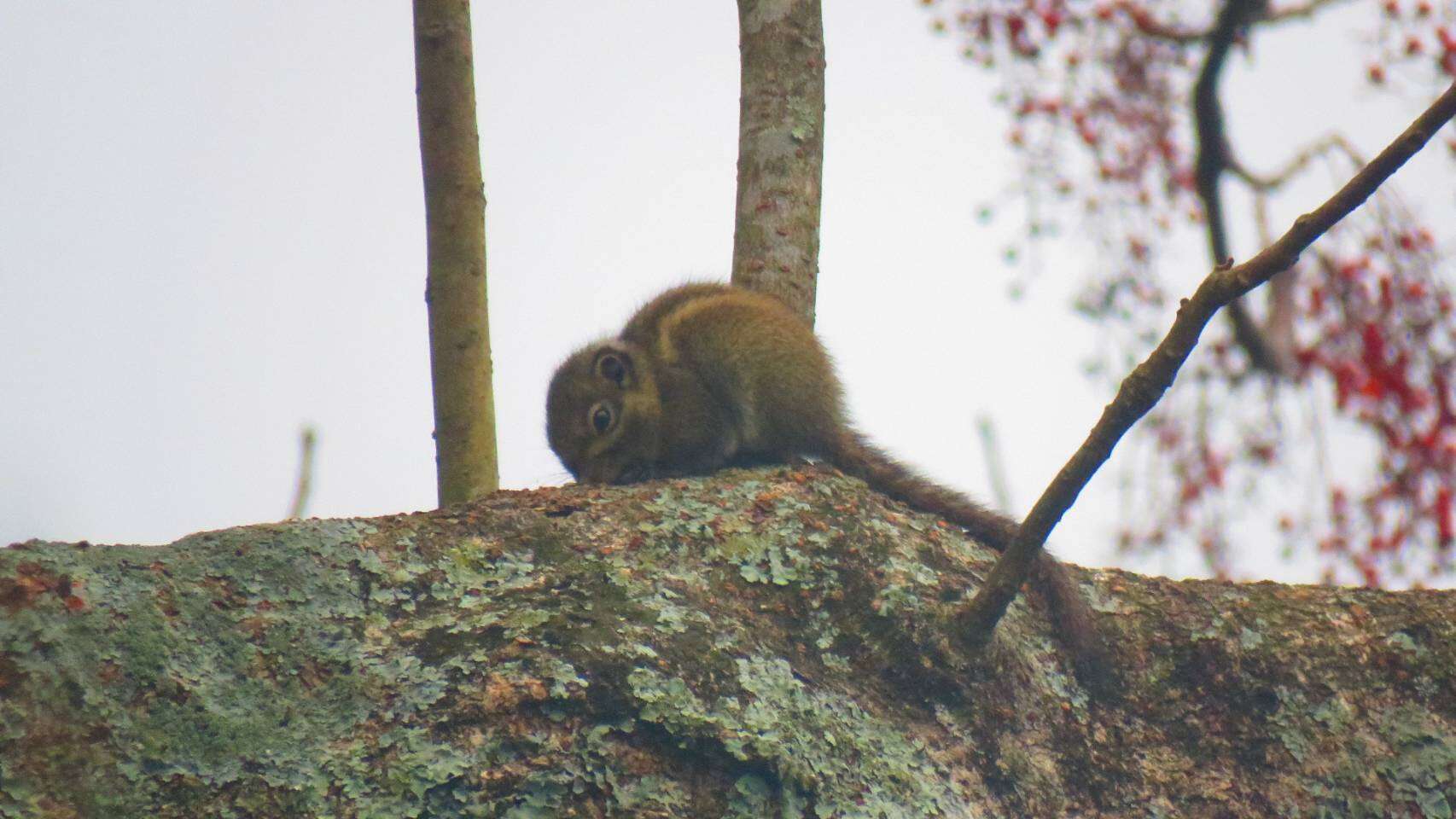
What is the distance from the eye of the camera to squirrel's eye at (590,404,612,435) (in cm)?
530

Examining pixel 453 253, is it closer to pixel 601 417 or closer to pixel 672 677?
pixel 601 417

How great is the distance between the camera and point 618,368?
537 cm

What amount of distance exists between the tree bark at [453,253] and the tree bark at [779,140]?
1.01 m

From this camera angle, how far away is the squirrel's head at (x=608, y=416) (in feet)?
17.2

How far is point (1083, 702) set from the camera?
2598mm

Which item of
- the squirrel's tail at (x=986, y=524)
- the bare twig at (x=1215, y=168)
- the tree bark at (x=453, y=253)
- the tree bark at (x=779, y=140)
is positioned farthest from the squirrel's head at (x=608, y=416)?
the bare twig at (x=1215, y=168)

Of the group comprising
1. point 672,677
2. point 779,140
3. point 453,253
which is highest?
point 779,140

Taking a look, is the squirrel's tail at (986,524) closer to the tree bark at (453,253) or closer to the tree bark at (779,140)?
the tree bark at (779,140)

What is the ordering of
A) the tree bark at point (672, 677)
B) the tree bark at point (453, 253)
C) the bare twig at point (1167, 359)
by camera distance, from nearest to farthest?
the tree bark at point (672, 677) < the bare twig at point (1167, 359) < the tree bark at point (453, 253)

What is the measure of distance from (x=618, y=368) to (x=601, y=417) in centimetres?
21

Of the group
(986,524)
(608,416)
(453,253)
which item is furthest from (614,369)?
(986,524)

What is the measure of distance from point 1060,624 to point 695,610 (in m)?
0.78

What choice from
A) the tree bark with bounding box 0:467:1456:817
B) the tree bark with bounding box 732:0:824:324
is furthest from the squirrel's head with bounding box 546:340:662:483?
the tree bark with bounding box 0:467:1456:817

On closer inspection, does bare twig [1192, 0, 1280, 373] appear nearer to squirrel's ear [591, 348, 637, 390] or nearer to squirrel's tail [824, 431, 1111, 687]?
squirrel's ear [591, 348, 637, 390]
